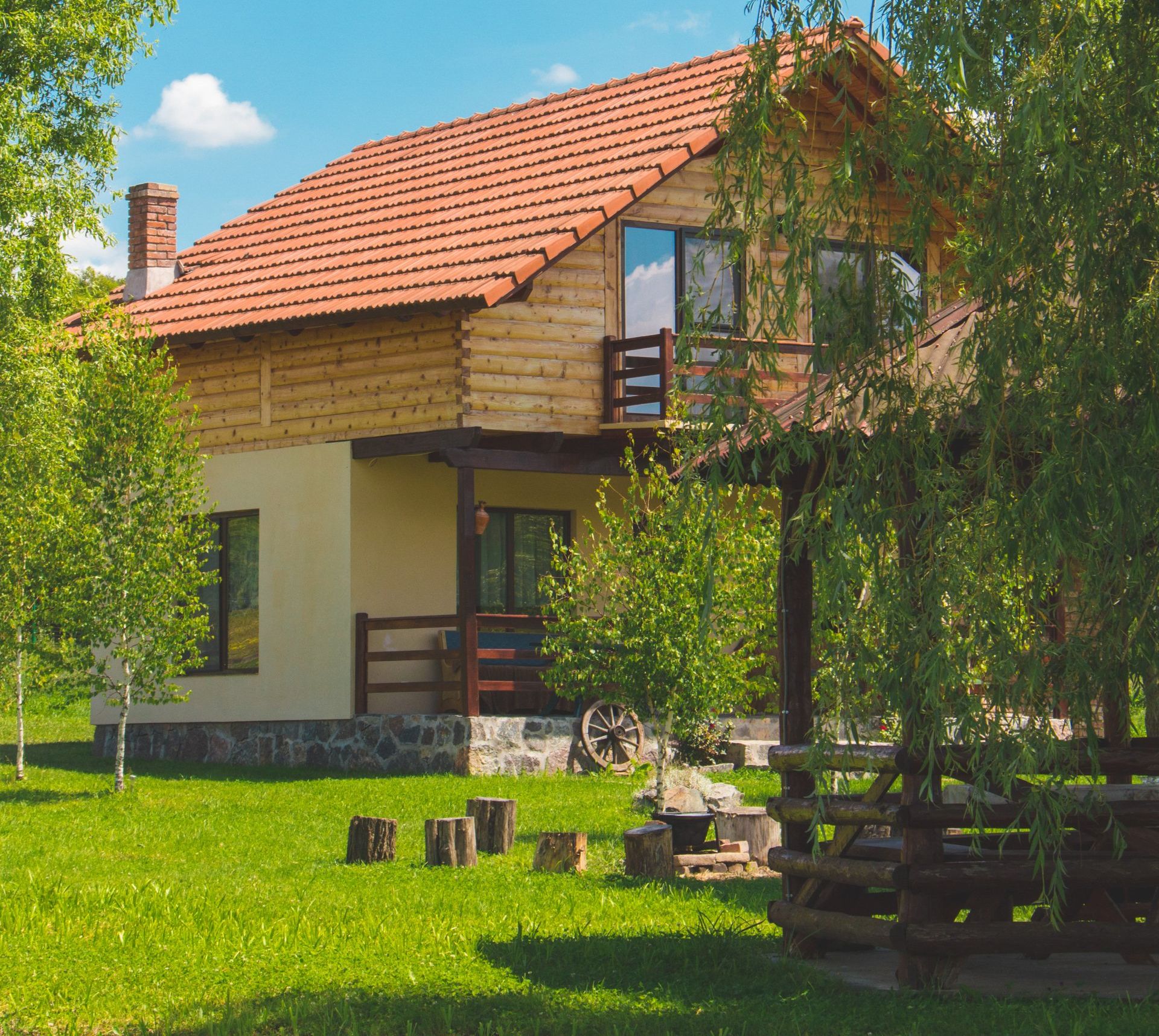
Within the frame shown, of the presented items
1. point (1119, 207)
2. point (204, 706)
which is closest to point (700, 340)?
point (1119, 207)

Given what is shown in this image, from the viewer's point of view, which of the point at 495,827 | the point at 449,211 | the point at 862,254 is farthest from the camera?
the point at 449,211

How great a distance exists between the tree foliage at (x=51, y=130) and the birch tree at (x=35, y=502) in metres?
0.60

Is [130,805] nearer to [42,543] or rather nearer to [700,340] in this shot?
[42,543]

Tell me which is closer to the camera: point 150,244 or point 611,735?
point 611,735

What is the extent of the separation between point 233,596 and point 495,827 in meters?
8.65

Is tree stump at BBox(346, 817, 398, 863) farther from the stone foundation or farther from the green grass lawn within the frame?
the stone foundation

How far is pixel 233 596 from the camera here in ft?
67.1

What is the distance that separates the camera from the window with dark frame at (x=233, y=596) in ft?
66.5

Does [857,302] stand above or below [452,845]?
above

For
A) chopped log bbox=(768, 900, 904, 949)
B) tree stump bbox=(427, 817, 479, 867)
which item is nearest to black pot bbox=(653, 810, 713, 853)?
tree stump bbox=(427, 817, 479, 867)

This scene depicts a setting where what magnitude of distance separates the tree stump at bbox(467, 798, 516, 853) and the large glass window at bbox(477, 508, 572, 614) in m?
7.63

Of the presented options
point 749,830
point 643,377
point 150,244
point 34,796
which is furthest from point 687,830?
point 150,244

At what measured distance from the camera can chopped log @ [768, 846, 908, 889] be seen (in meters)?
7.73

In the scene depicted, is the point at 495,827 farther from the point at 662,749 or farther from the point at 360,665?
the point at 360,665
